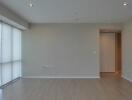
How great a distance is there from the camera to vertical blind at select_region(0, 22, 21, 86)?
287 inches

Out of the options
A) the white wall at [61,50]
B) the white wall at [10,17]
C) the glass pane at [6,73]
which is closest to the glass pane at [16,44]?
the white wall at [61,50]

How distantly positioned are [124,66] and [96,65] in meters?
1.21

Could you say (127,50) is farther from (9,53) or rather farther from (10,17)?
(10,17)

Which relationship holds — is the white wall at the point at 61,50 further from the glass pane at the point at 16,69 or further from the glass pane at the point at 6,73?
the glass pane at the point at 6,73

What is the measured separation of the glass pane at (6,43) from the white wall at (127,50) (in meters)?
4.71

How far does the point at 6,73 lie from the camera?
7699mm

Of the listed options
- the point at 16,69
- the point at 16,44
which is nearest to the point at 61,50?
the point at 16,44

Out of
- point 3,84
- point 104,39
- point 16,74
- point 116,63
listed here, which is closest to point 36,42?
point 16,74

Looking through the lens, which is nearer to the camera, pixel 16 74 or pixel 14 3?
pixel 14 3

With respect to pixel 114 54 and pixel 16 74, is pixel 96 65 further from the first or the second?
pixel 16 74

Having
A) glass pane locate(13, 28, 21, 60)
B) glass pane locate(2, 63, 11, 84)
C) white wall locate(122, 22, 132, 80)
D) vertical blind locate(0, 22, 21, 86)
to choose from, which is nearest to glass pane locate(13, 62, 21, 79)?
vertical blind locate(0, 22, 21, 86)

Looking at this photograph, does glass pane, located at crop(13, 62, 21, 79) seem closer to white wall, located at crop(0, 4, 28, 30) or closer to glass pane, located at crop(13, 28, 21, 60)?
glass pane, located at crop(13, 28, 21, 60)

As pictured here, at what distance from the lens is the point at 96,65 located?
952cm

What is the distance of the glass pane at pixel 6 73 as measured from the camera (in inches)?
292
